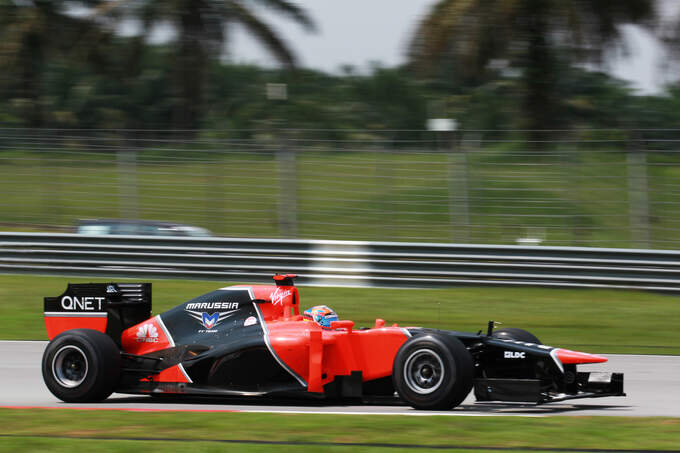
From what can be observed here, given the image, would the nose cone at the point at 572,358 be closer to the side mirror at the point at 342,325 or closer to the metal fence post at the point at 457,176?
the side mirror at the point at 342,325

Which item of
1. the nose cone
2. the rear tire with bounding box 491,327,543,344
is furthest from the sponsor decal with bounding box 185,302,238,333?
the nose cone

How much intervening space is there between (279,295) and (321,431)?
2008 millimetres

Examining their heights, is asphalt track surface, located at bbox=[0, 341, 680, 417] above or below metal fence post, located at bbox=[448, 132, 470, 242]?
below

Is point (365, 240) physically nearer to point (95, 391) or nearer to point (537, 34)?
point (537, 34)

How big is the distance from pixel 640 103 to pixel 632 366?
1715 centimetres

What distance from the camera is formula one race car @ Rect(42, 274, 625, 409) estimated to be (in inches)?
280

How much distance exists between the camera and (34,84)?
23844 millimetres

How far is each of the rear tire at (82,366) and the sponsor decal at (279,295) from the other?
1.40m

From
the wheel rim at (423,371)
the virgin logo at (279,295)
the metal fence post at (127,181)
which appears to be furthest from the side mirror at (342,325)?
the metal fence post at (127,181)

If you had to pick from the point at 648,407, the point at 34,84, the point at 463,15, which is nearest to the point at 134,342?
the point at 648,407

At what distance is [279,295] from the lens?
8.10 metres

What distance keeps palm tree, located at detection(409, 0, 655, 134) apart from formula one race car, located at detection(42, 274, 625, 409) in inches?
401

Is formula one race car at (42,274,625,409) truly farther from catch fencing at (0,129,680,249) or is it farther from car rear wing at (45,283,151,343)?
catch fencing at (0,129,680,249)

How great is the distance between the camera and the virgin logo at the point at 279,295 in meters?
8.07
